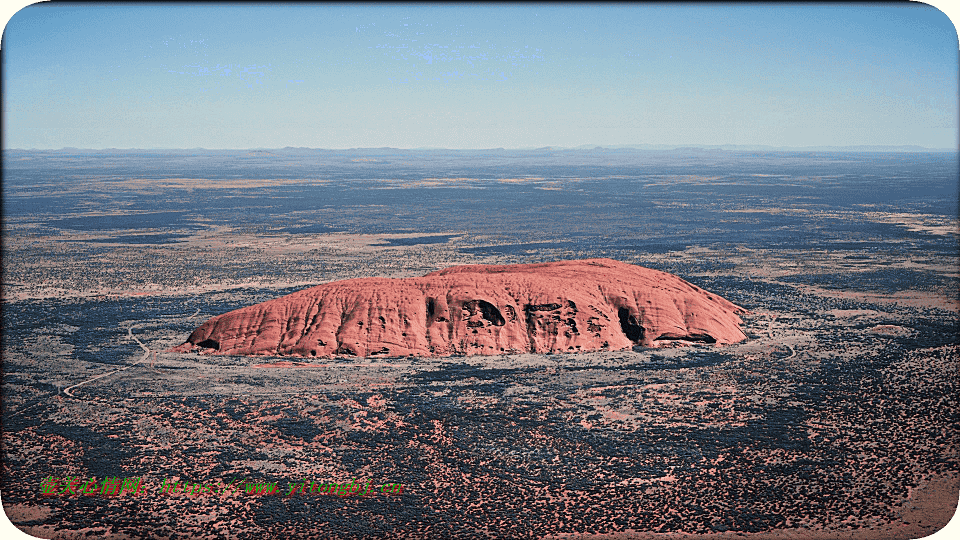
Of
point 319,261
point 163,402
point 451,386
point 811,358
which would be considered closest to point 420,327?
point 451,386

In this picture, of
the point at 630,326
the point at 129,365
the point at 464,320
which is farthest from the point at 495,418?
the point at 129,365

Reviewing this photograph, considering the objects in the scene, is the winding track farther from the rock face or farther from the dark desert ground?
the rock face

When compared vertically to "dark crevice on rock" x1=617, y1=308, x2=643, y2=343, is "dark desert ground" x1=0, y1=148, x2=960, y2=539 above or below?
below

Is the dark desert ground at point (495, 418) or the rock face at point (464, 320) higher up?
the rock face at point (464, 320)

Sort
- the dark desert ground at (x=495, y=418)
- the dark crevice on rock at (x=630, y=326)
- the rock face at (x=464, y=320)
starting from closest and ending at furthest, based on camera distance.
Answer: the dark desert ground at (x=495, y=418), the rock face at (x=464, y=320), the dark crevice on rock at (x=630, y=326)

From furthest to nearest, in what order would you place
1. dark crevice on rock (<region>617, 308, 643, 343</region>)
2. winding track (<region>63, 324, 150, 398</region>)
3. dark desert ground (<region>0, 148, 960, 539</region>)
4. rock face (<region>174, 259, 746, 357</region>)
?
dark crevice on rock (<region>617, 308, 643, 343</region>)
rock face (<region>174, 259, 746, 357</region>)
winding track (<region>63, 324, 150, 398</region>)
dark desert ground (<region>0, 148, 960, 539</region>)

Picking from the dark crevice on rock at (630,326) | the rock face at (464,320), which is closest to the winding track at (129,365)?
the rock face at (464,320)

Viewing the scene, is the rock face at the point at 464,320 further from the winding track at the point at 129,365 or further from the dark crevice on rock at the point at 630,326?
the winding track at the point at 129,365

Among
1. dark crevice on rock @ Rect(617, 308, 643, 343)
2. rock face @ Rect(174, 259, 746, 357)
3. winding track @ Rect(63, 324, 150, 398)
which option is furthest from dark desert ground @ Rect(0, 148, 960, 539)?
dark crevice on rock @ Rect(617, 308, 643, 343)

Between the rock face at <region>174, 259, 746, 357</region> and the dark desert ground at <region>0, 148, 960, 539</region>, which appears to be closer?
the dark desert ground at <region>0, 148, 960, 539</region>
